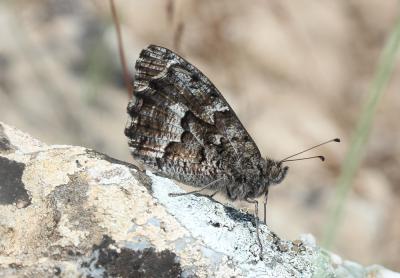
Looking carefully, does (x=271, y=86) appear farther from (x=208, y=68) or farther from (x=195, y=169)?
(x=195, y=169)

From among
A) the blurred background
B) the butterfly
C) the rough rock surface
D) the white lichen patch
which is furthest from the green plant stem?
the blurred background

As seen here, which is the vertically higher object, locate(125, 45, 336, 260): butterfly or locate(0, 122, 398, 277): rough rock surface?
locate(125, 45, 336, 260): butterfly

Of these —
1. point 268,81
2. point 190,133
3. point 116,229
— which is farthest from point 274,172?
point 268,81

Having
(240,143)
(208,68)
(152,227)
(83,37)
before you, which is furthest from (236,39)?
(152,227)

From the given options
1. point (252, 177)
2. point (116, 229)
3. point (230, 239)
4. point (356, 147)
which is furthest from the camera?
point (252, 177)

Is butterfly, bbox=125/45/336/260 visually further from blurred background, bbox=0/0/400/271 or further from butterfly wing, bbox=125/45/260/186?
blurred background, bbox=0/0/400/271

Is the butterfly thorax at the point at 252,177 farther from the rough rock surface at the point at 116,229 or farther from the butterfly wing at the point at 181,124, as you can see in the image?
the rough rock surface at the point at 116,229

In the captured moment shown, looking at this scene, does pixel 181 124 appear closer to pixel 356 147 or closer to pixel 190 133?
pixel 190 133
